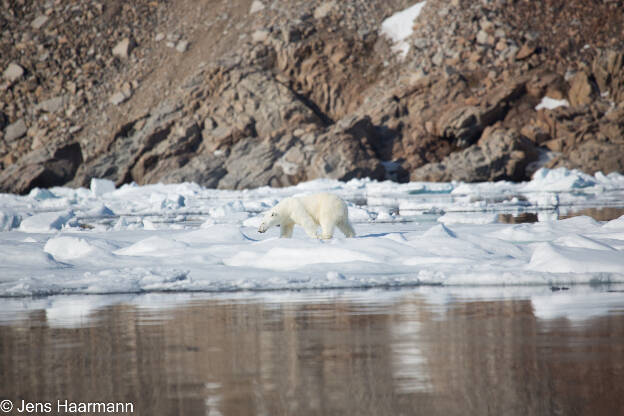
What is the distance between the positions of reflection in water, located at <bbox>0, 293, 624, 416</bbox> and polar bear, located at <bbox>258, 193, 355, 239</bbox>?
535 cm

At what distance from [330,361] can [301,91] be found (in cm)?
5131

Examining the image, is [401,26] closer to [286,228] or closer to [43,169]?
[43,169]

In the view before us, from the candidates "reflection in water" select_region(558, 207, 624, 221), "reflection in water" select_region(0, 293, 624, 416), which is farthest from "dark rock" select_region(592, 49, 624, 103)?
"reflection in water" select_region(0, 293, 624, 416)

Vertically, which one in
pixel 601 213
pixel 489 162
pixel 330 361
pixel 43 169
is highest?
pixel 43 169

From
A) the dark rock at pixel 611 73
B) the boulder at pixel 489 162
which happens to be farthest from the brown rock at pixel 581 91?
the boulder at pixel 489 162

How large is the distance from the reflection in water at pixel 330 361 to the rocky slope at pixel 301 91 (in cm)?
3767

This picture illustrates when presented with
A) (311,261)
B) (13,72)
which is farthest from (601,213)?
(13,72)

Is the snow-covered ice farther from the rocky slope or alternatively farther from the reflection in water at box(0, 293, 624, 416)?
the rocky slope

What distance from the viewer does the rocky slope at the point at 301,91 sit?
1802 inches

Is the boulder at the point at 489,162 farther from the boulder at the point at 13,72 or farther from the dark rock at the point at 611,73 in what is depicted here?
the boulder at the point at 13,72

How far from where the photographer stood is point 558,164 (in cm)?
4131

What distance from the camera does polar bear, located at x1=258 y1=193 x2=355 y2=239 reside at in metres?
11.5

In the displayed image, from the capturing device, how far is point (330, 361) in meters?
4.19

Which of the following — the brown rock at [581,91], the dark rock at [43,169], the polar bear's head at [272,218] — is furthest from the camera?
the dark rock at [43,169]
